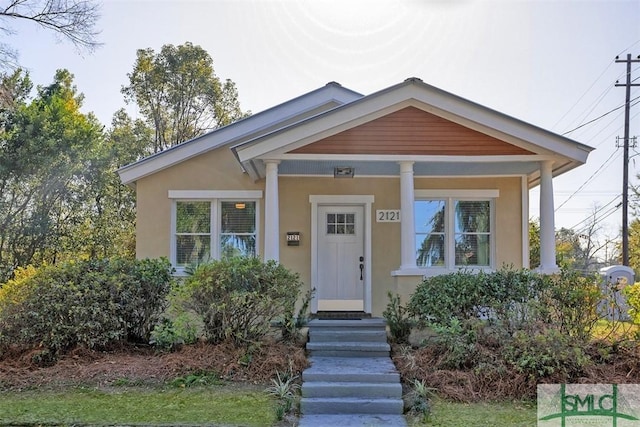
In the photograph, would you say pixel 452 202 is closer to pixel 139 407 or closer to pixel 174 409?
pixel 174 409

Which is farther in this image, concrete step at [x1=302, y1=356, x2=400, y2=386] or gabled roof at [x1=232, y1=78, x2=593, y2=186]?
gabled roof at [x1=232, y1=78, x2=593, y2=186]

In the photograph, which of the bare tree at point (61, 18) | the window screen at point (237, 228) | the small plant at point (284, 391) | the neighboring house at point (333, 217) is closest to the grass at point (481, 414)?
the small plant at point (284, 391)

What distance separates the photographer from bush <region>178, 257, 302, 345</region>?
6730 mm

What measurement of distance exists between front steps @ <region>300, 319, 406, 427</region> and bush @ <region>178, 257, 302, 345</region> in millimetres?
991

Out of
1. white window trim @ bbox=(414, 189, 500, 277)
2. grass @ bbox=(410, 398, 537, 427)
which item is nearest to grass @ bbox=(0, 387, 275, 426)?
grass @ bbox=(410, 398, 537, 427)

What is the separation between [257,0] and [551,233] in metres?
7.15

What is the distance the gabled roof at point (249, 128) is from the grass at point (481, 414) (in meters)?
6.70

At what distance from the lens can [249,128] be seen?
1044 cm

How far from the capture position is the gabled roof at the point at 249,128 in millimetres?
9836

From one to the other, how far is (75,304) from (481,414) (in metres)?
5.58

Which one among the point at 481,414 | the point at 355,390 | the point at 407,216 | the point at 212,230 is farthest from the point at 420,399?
the point at 212,230

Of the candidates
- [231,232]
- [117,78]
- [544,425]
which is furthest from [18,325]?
[117,78]

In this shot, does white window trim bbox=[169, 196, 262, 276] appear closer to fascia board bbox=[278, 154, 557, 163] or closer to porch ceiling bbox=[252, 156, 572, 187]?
porch ceiling bbox=[252, 156, 572, 187]

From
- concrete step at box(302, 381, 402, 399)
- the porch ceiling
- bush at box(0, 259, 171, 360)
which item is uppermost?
the porch ceiling
